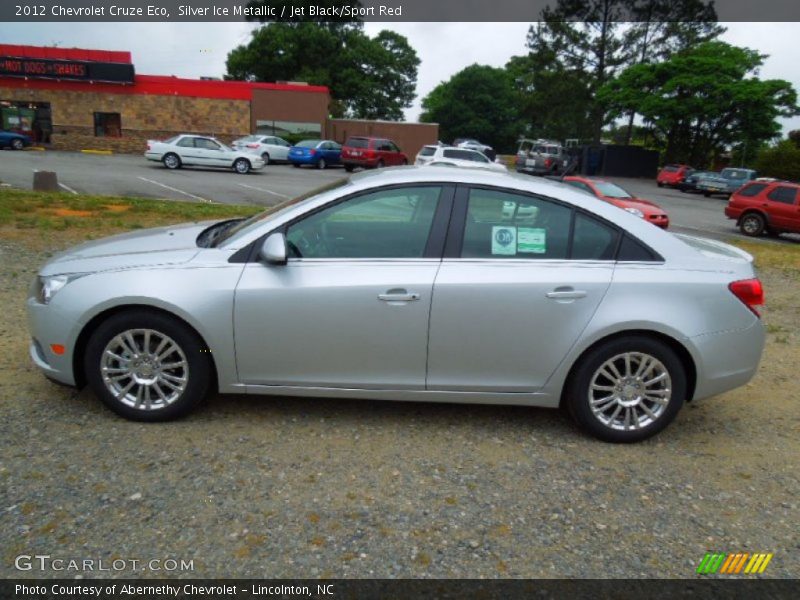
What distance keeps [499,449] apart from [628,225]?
1592 millimetres

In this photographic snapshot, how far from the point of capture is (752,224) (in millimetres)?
17344

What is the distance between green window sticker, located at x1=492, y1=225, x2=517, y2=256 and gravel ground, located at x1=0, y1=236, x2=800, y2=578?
1.15 m

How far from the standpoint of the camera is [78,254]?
163 inches

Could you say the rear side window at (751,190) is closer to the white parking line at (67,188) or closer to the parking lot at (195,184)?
the parking lot at (195,184)

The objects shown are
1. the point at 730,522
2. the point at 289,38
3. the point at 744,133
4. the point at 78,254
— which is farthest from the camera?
the point at 289,38

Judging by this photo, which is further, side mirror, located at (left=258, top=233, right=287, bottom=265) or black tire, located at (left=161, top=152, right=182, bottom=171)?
black tire, located at (left=161, top=152, right=182, bottom=171)

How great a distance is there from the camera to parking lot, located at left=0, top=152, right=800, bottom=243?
16938 mm

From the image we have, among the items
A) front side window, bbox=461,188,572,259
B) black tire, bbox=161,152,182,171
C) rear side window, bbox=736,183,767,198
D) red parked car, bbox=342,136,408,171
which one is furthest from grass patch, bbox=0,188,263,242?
red parked car, bbox=342,136,408,171

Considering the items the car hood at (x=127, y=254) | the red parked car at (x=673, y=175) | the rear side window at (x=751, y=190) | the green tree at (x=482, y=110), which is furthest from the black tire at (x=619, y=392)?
the green tree at (x=482, y=110)

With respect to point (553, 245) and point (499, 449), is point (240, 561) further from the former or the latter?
point (553, 245)

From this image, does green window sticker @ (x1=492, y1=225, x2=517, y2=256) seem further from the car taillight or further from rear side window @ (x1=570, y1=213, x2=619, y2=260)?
the car taillight

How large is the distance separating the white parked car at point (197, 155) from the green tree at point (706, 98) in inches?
1151

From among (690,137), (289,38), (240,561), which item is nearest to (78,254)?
(240,561)

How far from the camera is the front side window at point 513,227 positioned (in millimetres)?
3895
